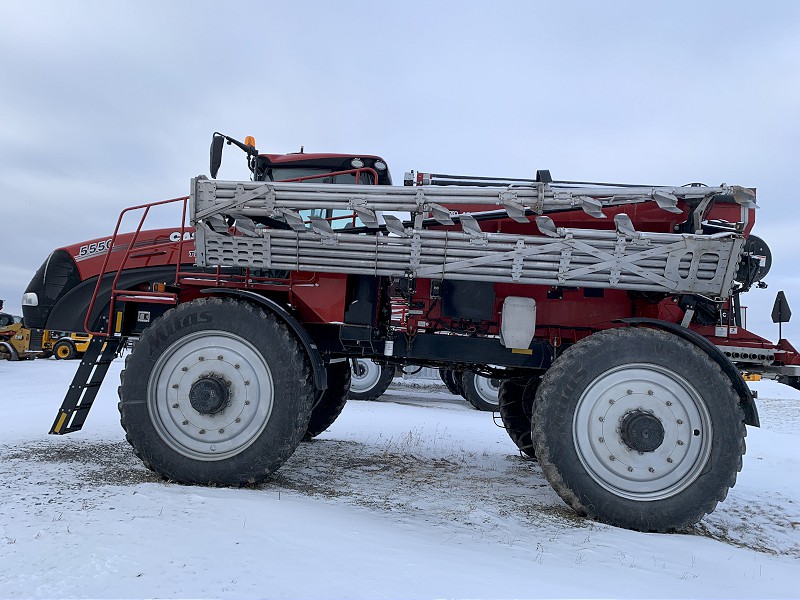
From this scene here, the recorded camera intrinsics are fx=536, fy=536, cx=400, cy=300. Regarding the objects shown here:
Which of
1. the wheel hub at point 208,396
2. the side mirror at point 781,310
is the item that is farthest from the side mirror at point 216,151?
the side mirror at point 781,310

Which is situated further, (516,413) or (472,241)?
(516,413)

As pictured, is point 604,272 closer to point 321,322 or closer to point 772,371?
point 772,371

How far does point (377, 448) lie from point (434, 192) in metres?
3.58

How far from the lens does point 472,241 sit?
4.00 m

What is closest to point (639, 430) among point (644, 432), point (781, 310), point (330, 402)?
point (644, 432)

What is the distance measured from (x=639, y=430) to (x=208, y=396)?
123 inches

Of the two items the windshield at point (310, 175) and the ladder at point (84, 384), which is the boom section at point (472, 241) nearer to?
the ladder at point (84, 384)

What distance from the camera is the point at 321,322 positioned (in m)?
4.41

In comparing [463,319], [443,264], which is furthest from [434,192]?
[463,319]

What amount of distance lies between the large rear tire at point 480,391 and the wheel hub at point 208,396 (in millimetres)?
8379

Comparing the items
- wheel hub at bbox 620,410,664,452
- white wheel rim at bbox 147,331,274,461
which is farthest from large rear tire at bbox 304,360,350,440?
wheel hub at bbox 620,410,664,452

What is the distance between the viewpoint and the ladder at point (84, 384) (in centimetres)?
444

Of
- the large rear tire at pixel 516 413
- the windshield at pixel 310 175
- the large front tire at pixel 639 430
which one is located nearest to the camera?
the large front tire at pixel 639 430

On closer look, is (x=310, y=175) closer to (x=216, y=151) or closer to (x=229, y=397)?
(x=216, y=151)
